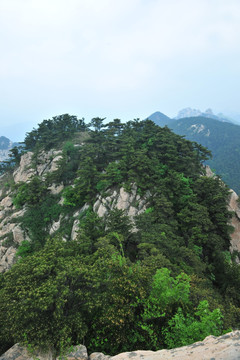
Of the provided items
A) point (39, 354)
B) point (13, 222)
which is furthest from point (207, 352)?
point (13, 222)

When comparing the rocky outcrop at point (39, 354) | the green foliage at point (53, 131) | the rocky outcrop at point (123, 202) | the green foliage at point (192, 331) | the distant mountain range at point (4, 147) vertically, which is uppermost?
the distant mountain range at point (4, 147)

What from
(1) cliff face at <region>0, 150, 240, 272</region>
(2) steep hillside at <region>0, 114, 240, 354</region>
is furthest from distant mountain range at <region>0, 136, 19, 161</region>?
(1) cliff face at <region>0, 150, 240, 272</region>

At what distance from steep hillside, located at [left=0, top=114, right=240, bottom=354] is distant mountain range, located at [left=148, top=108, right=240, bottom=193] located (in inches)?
2437

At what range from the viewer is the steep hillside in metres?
7.61

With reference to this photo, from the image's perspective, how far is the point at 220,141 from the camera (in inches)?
4653

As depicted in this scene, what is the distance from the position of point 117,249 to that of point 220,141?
128 meters

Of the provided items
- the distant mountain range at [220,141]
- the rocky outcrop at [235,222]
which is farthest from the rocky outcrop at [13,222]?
the distant mountain range at [220,141]

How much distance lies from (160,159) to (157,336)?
870 inches

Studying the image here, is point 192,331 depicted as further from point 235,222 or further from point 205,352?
point 235,222

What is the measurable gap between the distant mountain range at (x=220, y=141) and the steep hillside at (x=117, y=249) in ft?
203

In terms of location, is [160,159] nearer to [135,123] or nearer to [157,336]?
[135,123]

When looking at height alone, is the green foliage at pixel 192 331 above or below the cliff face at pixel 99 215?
below

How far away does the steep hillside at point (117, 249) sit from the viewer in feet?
25.0

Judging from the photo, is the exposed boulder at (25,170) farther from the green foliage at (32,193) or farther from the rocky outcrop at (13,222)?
the green foliage at (32,193)
